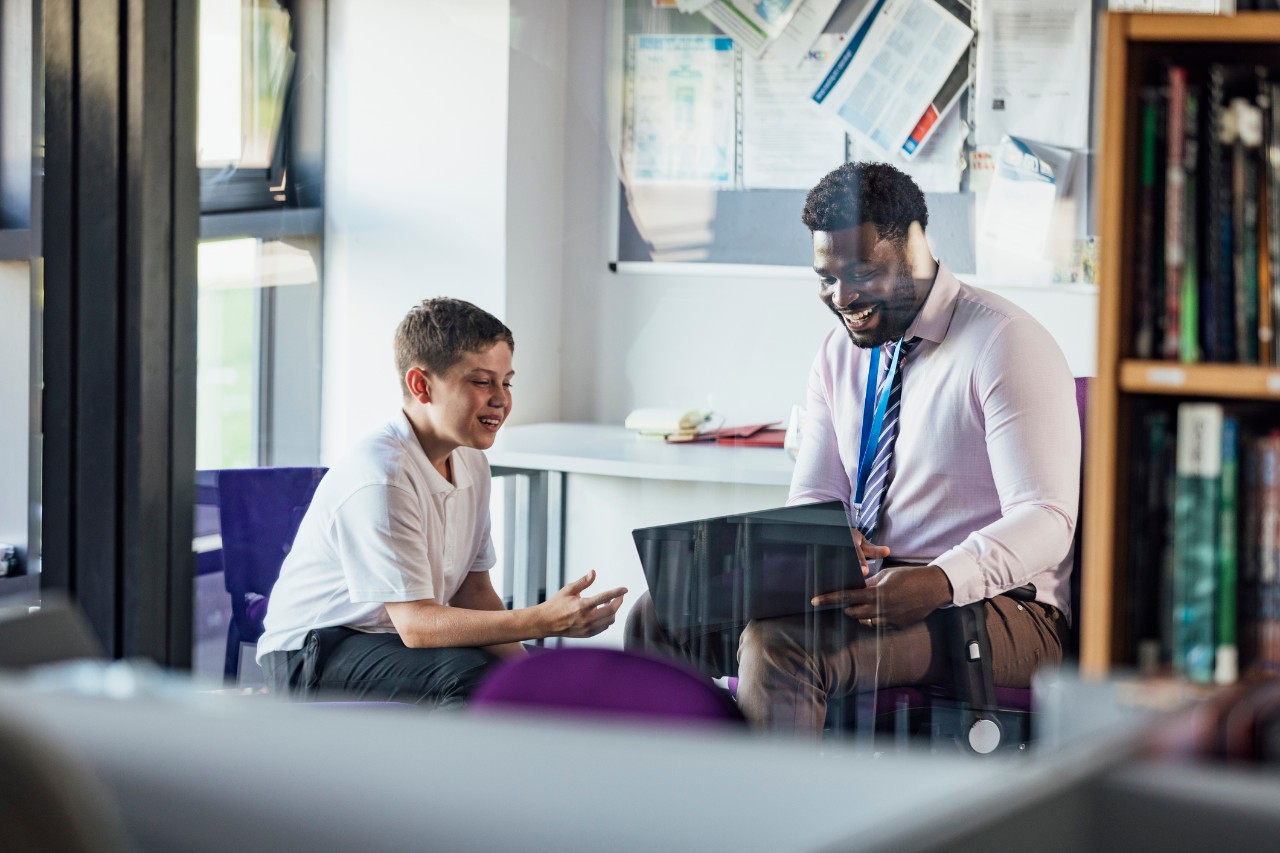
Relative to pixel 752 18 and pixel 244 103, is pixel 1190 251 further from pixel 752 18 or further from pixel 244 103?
pixel 244 103

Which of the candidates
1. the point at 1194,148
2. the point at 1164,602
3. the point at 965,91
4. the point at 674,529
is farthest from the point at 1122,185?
the point at 674,529

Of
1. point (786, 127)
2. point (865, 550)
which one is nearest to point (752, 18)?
point (786, 127)

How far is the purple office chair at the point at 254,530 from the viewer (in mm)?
2447

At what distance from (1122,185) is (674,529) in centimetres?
109

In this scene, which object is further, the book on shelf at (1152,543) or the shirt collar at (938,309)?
the shirt collar at (938,309)

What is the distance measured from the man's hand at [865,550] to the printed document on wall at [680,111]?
0.68m

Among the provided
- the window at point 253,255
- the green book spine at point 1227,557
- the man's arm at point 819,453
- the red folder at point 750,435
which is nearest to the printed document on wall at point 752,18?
the man's arm at point 819,453

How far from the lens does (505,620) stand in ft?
7.88

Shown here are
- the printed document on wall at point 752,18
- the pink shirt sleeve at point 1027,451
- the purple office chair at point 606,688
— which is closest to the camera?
the purple office chair at point 606,688

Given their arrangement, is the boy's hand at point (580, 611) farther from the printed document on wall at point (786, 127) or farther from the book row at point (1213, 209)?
the book row at point (1213, 209)

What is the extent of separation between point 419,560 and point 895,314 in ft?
3.20

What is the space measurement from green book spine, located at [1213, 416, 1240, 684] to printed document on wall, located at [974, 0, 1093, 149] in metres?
0.74

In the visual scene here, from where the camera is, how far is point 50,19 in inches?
87.7

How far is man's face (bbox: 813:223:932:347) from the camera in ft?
7.08
